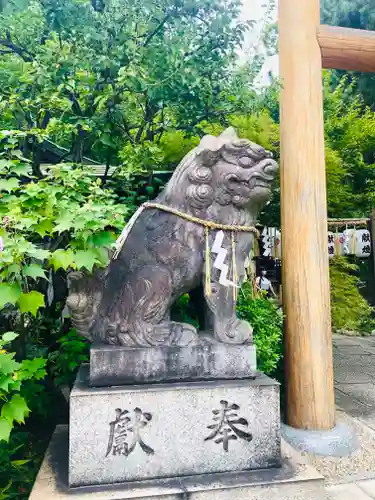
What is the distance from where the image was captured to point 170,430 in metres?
2.52

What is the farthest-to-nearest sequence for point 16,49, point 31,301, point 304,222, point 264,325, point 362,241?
point 362,241, point 264,325, point 304,222, point 16,49, point 31,301

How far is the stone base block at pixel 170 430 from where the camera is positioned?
2.42 m

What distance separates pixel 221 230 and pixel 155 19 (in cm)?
172

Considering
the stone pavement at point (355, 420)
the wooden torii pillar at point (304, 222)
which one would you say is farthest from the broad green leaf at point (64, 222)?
the stone pavement at point (355, 420)

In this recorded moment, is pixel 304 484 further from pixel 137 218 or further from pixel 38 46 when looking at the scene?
pixel 38 46

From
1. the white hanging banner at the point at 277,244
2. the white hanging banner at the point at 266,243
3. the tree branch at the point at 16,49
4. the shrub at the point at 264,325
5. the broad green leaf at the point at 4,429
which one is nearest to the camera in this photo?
the broad green leaf at the point at 4,429

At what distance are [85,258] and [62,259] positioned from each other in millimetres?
119

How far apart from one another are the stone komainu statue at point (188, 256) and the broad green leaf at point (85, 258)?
418 millimetres

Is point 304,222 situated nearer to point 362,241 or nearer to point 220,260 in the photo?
point 220,260

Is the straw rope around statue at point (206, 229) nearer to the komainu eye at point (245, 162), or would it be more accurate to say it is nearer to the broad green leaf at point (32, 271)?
the komainu eye at point (245, 162)

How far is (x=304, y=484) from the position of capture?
96.9 inches

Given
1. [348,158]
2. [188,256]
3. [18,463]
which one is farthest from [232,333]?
[348,158]

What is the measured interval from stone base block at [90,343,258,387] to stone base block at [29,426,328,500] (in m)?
0.55

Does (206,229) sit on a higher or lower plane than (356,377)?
higher
